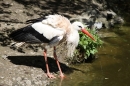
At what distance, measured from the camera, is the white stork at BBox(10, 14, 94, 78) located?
295 inches

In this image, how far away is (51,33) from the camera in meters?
7.46

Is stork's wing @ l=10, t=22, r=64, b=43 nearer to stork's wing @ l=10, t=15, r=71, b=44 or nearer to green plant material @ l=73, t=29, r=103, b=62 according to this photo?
stork's wing @ l=10, t=15, r=71, b=44

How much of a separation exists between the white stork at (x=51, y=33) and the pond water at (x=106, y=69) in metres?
0.45

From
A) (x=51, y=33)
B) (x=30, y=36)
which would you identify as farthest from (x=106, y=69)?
(x=30, y=36)

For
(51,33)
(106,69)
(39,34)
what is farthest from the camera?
(106,69)

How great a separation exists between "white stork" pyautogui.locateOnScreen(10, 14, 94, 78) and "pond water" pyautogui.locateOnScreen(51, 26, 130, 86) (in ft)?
1.49

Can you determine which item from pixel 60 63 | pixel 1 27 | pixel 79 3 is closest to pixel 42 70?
pixel 60 63

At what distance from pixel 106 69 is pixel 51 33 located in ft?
6.80

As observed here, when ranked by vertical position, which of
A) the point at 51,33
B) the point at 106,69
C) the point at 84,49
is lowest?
the point at 106,69

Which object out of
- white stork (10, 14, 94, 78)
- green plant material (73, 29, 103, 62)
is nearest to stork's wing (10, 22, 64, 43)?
white stork (10, 14, 94, 78)

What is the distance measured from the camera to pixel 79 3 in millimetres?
12828

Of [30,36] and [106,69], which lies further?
[106,69]

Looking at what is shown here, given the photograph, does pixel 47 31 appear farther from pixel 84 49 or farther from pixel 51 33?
pixel 84 49

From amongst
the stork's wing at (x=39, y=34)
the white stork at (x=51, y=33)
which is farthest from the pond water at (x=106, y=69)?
the stork's wing at (x=39, y=34)
